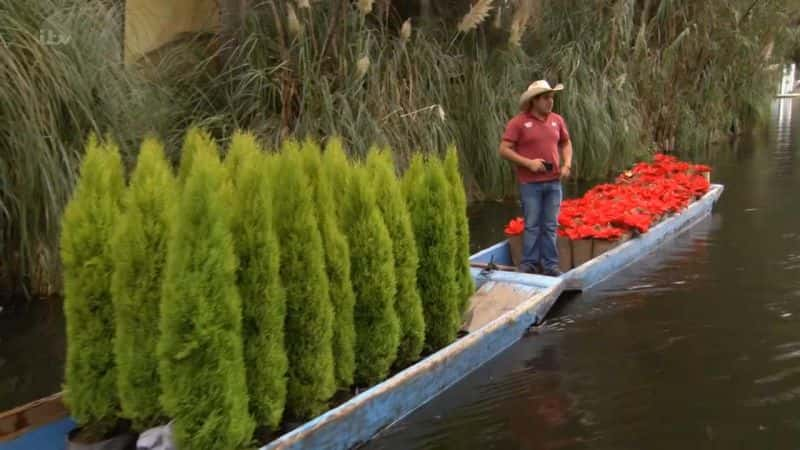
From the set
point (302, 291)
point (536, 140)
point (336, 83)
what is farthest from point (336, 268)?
point (336, 83)

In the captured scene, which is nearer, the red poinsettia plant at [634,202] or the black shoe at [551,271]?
the black shoe at [551,271]

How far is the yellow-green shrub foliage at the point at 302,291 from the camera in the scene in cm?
→ 358

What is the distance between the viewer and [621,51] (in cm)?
1424

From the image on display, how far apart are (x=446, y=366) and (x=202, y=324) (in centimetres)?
193

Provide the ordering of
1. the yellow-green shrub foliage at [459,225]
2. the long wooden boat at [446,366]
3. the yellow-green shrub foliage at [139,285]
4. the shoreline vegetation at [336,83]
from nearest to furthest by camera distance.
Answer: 1. the yellow-green shrub foliage at [139,285]
2. the long wooden boat at [446,366]
3. the yellow-green shrub foliage at [459,225]
4. the shoreline vegetation at [336,83]

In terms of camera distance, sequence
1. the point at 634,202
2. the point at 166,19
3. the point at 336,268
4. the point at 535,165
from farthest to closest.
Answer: the point at 166,19
the point at 634,202
the point at 535,165
the point at 336,268

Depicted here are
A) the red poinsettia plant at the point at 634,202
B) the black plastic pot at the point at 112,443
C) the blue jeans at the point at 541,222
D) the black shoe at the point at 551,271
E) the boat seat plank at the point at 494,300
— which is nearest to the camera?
the black plastic pot at the point at 112,443

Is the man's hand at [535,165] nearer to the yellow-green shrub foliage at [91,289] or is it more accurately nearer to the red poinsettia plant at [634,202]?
the red poinsettia plant at [634,202]

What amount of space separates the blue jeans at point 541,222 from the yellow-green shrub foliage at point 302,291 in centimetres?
319

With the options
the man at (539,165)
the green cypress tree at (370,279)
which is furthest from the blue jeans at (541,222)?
the green cypress tree at (370,279)

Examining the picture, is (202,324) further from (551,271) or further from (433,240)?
(551,271)

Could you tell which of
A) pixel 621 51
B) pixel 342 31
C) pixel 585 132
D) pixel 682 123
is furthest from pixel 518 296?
pixel 682 123

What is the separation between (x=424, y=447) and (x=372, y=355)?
21.4 inches

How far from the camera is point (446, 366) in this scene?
4.64 metres
